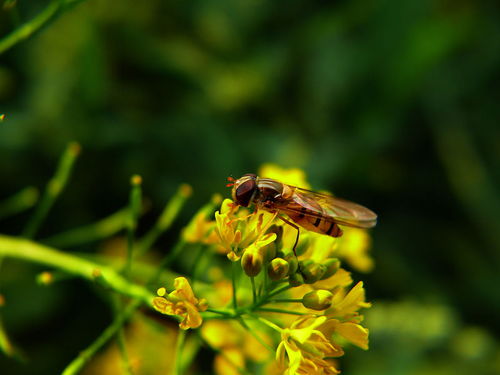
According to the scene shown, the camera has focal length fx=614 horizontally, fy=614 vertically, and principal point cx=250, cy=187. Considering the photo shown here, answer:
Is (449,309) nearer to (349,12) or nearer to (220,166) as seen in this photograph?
(220,166)

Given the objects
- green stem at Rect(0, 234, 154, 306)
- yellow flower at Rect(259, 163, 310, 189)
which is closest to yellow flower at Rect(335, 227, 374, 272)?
yellow flower at Rect(259, 163, 310, 189)

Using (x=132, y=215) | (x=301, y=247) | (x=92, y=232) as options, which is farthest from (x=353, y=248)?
(x=92, y=232)

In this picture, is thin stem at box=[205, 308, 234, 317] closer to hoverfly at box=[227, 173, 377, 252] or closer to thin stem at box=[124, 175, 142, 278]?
hoverfly at box=[227, 173, 377, 252]

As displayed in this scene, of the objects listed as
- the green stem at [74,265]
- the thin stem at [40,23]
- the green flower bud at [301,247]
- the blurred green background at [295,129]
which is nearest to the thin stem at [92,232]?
the blurred green background at [295,129]

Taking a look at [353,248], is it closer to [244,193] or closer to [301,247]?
[301,247]

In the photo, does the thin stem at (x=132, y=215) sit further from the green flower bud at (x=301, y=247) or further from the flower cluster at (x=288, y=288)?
the green flower bud at (x=301, y=247)
